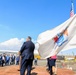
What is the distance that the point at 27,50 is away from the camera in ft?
30.6

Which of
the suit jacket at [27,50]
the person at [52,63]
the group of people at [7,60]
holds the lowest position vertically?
the person at [52,63]

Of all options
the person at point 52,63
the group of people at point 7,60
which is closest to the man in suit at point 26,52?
the person at point 52,63

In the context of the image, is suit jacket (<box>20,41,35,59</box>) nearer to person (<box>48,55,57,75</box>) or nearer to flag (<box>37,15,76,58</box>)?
flag (<box>37,15,76,58</box>)

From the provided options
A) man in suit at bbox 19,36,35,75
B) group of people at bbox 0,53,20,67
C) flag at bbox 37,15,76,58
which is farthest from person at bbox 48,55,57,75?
group of people at bbox 0,53,20,67

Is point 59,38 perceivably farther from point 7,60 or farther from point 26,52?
point 7,60

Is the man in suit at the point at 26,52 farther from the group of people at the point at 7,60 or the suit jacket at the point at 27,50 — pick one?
the group of people at the point at 7,60

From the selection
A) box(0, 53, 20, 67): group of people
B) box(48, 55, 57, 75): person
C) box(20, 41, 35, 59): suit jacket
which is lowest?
box(48, 55, 57, 75): person

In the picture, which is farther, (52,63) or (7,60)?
(7,60)

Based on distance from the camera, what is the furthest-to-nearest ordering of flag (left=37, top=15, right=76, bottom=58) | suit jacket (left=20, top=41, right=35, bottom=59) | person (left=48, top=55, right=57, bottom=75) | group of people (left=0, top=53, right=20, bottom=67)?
group of people (left=0, top=53, right=20, bottom=67) < person (left=48, top=55, right=57, bottom=75) < suit jacket (left=20, top=41, right=35, bottom=59) < flag (left=37, top=15, right=76, bottom=58)

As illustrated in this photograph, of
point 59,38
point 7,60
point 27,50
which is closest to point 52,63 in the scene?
point 27,50

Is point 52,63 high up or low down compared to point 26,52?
down

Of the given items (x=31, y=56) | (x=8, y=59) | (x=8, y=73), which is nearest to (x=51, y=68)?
(x=8, y=73)

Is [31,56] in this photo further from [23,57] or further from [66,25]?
[66,25]

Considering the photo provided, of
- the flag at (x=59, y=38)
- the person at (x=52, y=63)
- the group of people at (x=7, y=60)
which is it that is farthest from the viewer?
the group of people at (x=7, y=60)
